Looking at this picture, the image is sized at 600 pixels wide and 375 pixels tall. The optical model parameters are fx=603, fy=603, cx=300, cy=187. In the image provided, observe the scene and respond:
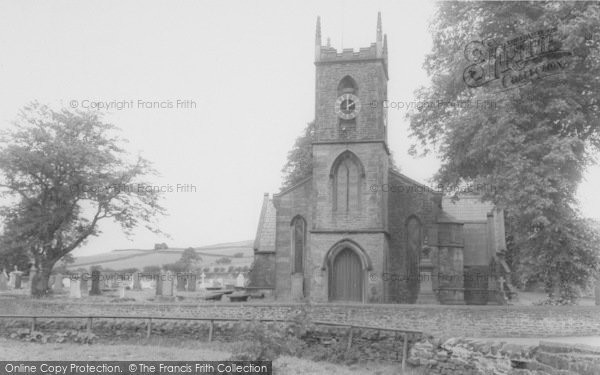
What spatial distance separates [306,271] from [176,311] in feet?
36.1

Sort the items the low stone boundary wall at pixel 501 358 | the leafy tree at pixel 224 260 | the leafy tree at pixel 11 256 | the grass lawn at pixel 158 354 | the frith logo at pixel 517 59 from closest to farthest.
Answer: the low stone boundary wall at pixel 501 358, the grass lawn at pixel 158 354, the frith logo at pixel 517 59, the leafy tree at pixel 11 256, the leafy tree at pixel 224 260

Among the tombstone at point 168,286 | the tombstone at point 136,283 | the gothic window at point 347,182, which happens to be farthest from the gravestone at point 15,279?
the gothic window at point 347,182

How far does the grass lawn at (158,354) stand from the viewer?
42.5ft

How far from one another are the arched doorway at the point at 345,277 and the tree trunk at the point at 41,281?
14061mm

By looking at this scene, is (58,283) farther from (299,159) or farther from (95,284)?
(299,159)

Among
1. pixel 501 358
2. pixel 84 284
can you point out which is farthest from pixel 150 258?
pixel 501 358

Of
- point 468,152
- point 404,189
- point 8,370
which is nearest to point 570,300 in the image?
point 468,152

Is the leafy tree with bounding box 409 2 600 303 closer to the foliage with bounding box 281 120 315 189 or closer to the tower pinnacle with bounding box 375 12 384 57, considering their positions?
the tower pinnacle with bounding box 375 12 384 57

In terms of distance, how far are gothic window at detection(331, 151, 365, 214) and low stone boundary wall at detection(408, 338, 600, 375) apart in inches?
673

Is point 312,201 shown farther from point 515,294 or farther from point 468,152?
point 515,294

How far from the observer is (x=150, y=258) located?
69000 mm

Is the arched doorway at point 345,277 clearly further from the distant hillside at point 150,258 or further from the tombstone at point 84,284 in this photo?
the distant hillside at point 150,258

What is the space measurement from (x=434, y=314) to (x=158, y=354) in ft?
33.6

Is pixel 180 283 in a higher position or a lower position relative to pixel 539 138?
lower
